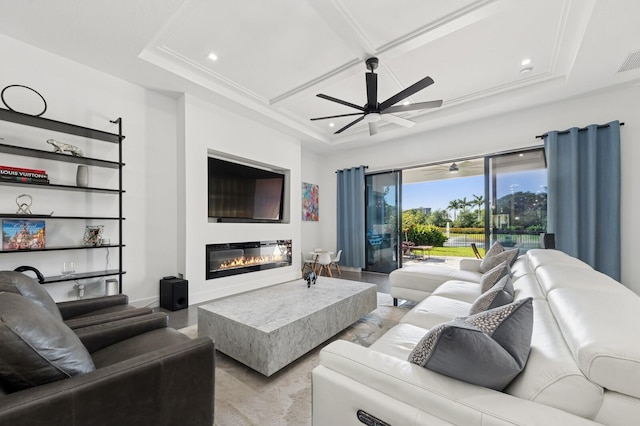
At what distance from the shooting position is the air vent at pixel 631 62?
2.73m

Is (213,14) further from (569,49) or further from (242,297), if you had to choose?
(569,49)

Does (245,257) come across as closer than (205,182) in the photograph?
No

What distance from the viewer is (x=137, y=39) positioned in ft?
8.48

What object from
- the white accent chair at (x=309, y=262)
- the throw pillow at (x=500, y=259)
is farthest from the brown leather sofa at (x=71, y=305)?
the white accent chair at (x=309, y=262)

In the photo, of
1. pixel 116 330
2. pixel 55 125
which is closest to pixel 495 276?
pixel 116 330

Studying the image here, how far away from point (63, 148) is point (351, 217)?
182 inches

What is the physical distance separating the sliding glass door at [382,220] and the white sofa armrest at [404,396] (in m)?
4.64

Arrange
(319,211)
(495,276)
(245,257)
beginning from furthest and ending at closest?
(319,211)
(245,257)
(495,276)

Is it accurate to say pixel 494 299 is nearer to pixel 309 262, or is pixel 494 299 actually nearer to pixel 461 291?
pixel 461 291

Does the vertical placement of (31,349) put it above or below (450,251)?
above

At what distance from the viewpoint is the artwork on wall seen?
19.6 feet

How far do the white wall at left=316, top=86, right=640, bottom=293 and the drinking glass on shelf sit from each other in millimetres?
4910

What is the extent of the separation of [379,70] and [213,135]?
2.46 m

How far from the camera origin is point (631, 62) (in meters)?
2.87
